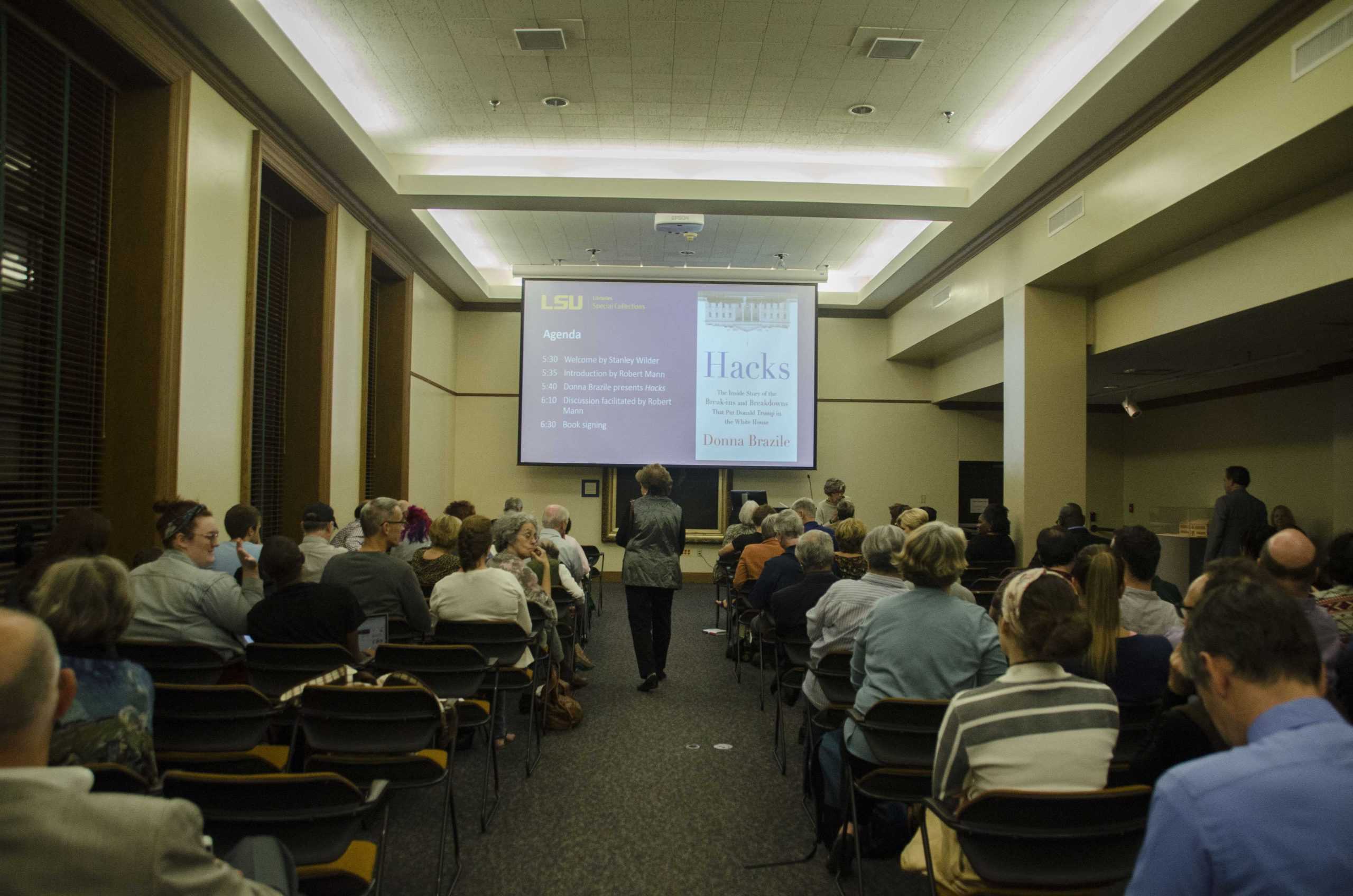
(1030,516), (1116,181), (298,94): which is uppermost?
(298,94)

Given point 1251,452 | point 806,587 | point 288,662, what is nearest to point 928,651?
point 806,587

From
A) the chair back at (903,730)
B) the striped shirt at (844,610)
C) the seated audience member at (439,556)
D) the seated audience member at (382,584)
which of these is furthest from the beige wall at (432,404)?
the chair back at (903,730)

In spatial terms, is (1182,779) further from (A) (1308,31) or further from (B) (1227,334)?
(B) (1227,334)

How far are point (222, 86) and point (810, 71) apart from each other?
355 centimetres

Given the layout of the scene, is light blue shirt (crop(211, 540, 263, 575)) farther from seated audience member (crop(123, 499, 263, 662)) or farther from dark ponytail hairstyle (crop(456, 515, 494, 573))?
dark ponytail hairstyle (crop(456, 515, 494, 573))

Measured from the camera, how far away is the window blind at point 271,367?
550 cm

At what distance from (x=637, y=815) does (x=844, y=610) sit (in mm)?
1190

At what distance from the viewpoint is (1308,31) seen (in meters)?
3.54

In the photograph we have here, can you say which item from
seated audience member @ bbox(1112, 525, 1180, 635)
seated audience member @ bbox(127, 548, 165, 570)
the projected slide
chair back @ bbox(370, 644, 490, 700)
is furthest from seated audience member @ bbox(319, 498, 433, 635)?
the projected slide

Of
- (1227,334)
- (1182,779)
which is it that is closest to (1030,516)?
(1227,334)

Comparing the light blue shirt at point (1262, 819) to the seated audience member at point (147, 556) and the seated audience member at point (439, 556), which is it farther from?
the seated audience member at point (147, 556)

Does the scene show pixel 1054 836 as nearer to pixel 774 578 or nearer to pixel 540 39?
pixel 774 578

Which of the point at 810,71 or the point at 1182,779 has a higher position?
the point at 810,71

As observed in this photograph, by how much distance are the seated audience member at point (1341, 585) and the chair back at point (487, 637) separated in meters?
3.00
